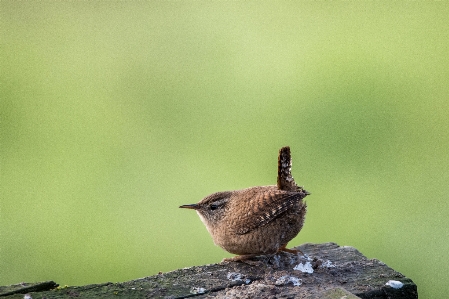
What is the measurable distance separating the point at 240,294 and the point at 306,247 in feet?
2.29

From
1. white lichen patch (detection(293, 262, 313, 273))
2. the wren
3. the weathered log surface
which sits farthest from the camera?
the wren

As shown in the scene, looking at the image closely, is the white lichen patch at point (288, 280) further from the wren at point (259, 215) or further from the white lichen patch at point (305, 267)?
the wren at point (259, 215)

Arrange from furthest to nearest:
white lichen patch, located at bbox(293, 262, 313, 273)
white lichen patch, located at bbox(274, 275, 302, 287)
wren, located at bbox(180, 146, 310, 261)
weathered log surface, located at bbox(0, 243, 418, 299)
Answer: wren, located at bbox(180, 146, 310, 261) < white lichen patch, located at bbox(293, 262, 313, 273) < white lichen patch, located at bbox(274, 275, 302, 287) < weathered log surface, located at bbox(0, 243, 418, 299)

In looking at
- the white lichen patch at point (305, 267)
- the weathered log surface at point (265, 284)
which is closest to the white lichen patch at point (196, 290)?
the weathered log surface at point (265, 284)

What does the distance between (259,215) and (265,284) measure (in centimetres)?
96

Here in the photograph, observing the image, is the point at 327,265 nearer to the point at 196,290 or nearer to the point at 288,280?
the point at 288,280

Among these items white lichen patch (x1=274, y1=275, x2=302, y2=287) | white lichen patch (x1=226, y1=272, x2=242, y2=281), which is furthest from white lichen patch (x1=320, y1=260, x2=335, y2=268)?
white lichen patch (x1=226, y1=272, x2=242, y2=281)

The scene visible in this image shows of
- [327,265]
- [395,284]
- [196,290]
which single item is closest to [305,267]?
[327,265]

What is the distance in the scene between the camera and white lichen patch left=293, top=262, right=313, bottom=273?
254cm

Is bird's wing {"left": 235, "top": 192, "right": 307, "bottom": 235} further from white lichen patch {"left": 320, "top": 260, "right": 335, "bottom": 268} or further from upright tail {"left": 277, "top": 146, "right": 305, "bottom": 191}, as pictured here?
white lichen patch {"left": 320, "top": 260, "right": 335, "bottom": 268}

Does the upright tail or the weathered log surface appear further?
the upright tail

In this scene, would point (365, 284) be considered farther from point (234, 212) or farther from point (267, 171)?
point (267, 171)

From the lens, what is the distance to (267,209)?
3.33 metres

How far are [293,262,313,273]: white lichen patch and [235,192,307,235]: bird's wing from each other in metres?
0.70
